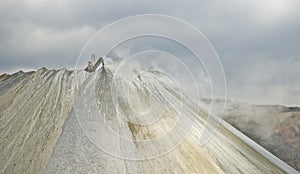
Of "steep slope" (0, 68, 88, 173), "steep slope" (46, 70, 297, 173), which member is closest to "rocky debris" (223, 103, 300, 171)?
"steep slope" (46, 70, 297, 173)

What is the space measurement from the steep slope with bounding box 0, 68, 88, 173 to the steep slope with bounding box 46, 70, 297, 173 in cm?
117

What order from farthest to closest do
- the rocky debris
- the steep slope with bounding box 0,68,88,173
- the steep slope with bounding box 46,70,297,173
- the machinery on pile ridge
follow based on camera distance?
the rocky debris, the machinery on pile ridge, the steep slope with bounding box 0,68,88,173, the steep slope with bounding box 46,70,297,173

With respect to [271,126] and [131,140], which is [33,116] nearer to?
[131,140]

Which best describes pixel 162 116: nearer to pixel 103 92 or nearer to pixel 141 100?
pixel 141 100

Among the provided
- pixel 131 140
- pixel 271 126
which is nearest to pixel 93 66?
pixel 131 140

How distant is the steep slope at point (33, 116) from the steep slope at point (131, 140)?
117 centimetres

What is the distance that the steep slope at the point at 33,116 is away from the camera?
97.1ft

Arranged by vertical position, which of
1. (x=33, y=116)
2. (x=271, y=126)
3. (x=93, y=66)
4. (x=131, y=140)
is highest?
(x=271, y=126)

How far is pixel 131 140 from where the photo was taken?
2948 cm

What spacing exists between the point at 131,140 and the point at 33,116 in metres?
7.97

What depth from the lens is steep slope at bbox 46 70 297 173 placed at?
91.2 feet

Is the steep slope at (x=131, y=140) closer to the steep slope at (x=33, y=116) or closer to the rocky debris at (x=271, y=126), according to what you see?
the steep slope at (x=33, y=116)

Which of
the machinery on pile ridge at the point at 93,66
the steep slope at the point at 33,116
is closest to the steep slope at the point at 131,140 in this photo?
the steep slope at the point at 33,116

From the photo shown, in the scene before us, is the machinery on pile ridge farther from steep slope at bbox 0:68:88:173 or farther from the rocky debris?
the rocky debris
